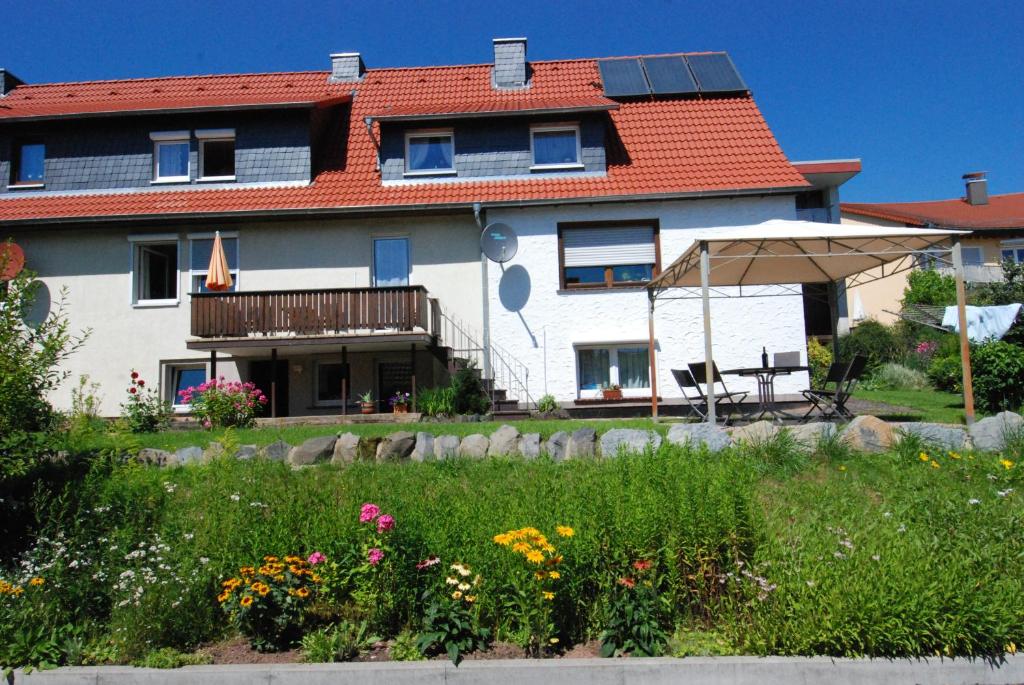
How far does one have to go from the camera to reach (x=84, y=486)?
7.11 m

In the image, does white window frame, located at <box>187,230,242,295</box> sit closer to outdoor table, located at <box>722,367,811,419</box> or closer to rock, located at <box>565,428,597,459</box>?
rock, located at <box>565,428,597,459</box>

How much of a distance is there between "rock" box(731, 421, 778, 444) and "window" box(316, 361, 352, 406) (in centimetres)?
1099

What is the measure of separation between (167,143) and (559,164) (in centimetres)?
965

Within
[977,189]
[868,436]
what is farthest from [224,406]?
[977,189]

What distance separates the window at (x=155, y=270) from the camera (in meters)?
17.7

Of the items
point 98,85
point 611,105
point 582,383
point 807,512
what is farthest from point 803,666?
point 98,85

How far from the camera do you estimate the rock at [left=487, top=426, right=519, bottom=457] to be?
9.96 metres

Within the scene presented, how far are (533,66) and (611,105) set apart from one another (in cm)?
498

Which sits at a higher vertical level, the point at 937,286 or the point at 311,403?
the point at 937,286

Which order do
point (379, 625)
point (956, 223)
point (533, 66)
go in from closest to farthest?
point (379, 625), point (533, 66), point (956, 223)

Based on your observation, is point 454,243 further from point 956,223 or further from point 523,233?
point 956,223

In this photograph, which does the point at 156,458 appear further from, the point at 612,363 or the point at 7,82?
the point at 7,82

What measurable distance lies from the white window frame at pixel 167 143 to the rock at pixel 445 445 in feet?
39.3

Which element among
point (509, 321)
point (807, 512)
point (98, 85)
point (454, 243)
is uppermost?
point (98, 85)
